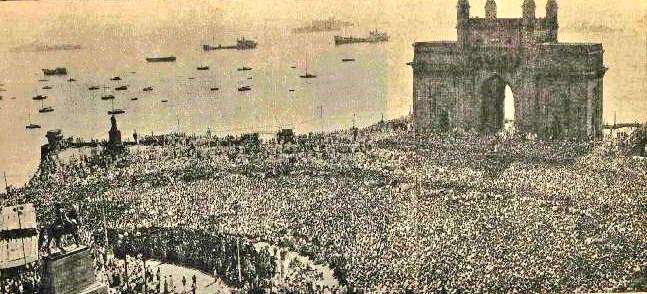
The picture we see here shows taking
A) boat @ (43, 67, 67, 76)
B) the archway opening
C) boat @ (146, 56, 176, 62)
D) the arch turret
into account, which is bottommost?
the archway opening

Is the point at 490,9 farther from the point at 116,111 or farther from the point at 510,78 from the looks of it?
the point at 116,111

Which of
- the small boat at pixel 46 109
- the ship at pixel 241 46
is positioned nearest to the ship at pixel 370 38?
the ship at pixel 241 46

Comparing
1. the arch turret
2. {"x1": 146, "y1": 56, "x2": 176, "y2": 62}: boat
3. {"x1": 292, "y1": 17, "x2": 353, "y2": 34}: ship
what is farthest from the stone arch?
{"x1": 146, "y1": 56, "x2": 176, "y2": 62}: boat

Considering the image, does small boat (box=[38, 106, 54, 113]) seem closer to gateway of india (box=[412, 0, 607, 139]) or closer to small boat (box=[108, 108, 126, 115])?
small boat (box=[108, 108, 126, 115])

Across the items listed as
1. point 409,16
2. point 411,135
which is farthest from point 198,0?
point 411,135

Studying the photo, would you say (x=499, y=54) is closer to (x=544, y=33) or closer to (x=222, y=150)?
(x=544, y=33)

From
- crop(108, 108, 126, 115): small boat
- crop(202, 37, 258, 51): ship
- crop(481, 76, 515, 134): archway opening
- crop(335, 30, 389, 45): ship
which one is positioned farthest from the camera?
crop(481, 76, 515, 134): archway opening

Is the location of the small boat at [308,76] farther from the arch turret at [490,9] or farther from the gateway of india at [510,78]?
the arch turret at [490,9]
